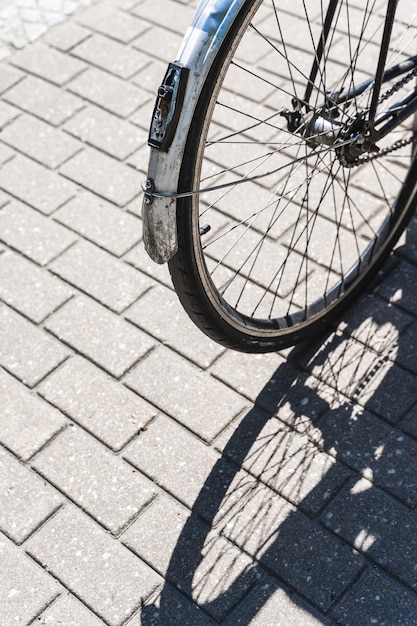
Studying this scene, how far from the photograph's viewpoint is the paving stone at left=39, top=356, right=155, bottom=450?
→ 3.23 metres

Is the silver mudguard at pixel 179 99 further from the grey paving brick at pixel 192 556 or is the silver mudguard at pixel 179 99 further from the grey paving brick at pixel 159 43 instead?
the grey paving brick at pixel 159 43

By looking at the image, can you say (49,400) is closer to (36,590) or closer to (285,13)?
(36,590)

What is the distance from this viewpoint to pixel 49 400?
335 cm

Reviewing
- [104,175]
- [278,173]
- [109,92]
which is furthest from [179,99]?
[109,92]

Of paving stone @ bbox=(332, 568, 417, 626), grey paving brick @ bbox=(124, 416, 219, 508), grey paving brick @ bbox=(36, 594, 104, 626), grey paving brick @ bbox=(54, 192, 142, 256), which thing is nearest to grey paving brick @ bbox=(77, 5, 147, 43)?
grey paving brick @ bbox=(54, 192, 142, 256)

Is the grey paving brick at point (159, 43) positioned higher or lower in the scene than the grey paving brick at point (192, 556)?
higher

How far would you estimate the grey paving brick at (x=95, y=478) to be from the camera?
3.02 meters

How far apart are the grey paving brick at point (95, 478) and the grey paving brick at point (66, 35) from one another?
2.41 m

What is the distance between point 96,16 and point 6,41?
0.49 m

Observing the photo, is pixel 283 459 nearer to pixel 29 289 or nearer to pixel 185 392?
pixel 185 392

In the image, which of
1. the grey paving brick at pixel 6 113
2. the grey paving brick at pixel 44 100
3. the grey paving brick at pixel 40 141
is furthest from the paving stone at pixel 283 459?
the grey paving brick at pixel 6 113

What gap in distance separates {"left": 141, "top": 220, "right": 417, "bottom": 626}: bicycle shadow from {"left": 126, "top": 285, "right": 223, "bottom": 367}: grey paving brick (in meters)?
0.28

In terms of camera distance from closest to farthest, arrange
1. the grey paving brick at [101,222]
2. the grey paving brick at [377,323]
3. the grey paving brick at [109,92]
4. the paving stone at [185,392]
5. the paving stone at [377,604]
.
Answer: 1. the paving stone at [377,604]
2. the paving stone at [185,392]
3. the grey paving brick at [377,323]
4. the grey paving brick at [101,222]
5. the grey paving brick at [109,92]

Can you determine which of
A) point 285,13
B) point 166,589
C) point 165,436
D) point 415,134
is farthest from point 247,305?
point 285,13
